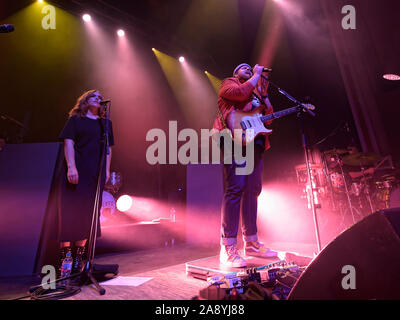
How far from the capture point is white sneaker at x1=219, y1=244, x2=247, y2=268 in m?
1.96

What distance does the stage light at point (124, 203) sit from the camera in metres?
4.79

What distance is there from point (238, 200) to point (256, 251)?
1.95 feet

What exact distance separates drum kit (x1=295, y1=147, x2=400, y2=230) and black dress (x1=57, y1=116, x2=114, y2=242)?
10.8 feet

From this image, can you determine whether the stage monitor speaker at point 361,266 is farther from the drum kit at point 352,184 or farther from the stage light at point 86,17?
the stage light at point 86,17

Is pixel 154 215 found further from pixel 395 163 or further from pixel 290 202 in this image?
pixel 395 163

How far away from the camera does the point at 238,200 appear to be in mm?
2135

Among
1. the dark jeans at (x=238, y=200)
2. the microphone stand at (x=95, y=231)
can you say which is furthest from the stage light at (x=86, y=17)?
the dark jeans at (x=238, y=200)

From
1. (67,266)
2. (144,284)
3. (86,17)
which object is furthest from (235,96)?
(86,17)

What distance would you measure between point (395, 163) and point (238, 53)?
4557 millimetres

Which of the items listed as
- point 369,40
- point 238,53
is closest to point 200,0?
point 238,53

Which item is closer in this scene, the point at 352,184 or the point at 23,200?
the point at 23,200

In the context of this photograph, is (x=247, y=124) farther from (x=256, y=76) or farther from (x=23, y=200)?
(x=23, y=200)

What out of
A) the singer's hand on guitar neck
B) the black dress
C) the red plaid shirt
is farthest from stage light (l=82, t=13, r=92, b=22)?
the singer's hand on guitar neck

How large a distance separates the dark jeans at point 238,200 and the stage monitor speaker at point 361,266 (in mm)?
1276
